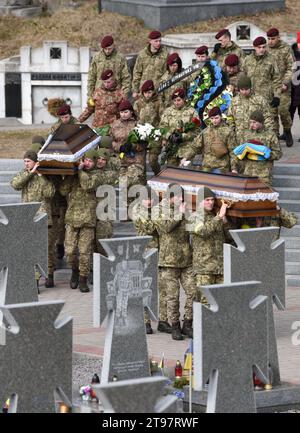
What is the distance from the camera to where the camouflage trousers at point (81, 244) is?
877 inches

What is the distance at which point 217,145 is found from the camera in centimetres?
2244

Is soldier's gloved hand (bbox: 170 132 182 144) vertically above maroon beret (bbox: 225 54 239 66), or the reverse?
maroon beret (bbox: 225 54 239 66)

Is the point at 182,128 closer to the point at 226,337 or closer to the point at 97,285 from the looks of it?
the point at 97,285

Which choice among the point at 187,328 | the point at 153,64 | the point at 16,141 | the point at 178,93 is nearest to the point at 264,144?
the point at 178,93

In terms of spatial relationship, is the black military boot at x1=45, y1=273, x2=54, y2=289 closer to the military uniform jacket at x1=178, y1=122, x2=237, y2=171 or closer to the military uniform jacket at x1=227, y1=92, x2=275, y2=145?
the military uniform jacket at x1=178, y1=122, x2=237, y2=171

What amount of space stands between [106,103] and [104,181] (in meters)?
2.45

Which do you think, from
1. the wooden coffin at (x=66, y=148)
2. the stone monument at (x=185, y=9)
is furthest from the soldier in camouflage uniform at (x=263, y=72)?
the stone monument at (x=185, y=9)

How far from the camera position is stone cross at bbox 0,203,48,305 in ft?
64.9

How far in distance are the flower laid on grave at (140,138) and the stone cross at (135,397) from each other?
406 inches

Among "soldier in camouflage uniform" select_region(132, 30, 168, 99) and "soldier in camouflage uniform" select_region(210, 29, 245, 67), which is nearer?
"soldier in camouflage uniform" select_region(210, 29, 245, 67)

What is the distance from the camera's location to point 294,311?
68.6 ft

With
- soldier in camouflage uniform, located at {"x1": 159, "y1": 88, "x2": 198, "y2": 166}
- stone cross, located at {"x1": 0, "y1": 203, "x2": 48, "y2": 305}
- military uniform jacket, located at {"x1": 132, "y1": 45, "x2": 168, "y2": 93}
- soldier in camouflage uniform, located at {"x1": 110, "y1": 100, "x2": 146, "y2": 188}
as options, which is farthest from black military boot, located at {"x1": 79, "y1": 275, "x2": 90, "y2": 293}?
military uniform jacket, located at {"x1": 132, "y1": 45, "x2": 168, "y2": 93}

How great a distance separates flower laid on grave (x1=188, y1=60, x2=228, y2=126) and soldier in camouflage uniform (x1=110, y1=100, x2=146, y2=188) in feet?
3.10
